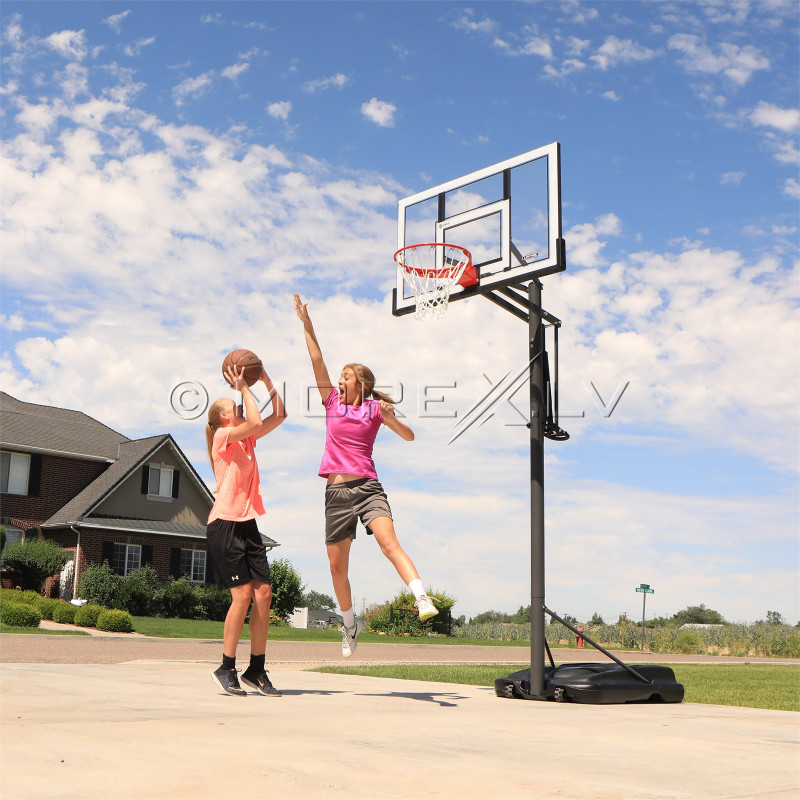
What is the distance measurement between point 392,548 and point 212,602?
25.8 metres

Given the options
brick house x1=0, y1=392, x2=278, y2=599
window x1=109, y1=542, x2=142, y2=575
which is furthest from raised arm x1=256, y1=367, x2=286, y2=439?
window x1=109, y1=542, x2=142, y2=575

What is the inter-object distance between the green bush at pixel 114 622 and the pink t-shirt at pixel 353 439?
16.3 metres

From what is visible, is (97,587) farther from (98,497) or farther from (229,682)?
(229,682)

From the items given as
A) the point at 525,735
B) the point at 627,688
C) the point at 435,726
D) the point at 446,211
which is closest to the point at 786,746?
the point at 525,735

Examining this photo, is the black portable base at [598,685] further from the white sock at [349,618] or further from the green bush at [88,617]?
the green bush at [88,617]

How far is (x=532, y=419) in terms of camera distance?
7098 millimetres

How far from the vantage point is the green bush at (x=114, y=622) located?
816 inches

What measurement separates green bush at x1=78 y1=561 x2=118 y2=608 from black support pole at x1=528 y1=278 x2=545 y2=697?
23541 mm

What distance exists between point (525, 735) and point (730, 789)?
4.52 ft

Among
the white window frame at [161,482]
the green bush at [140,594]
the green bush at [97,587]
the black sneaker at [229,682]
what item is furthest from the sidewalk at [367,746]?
the white window frame at [161,482]

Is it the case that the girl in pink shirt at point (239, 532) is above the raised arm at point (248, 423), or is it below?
below

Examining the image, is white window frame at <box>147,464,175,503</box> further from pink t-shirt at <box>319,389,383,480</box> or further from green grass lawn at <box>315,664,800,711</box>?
pink t-shirt at <box>319,389,383,480</box>

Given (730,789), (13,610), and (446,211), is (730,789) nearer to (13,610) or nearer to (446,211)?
(446,211)

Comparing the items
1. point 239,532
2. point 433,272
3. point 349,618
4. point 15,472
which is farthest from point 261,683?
point 15,472
